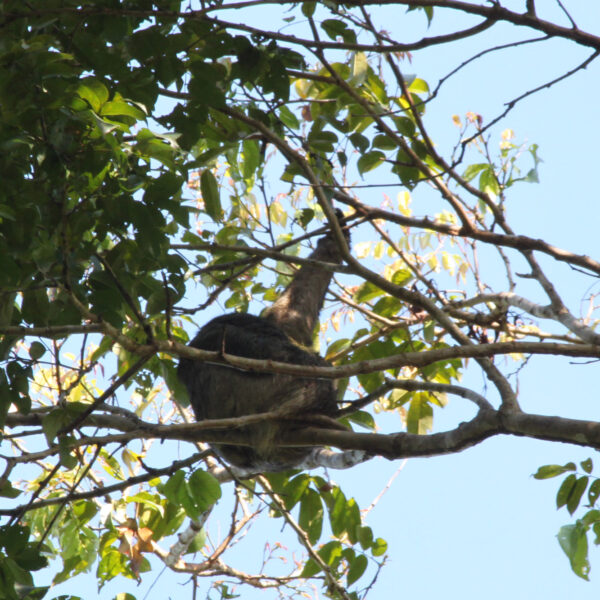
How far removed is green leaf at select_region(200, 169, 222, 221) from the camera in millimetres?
4219

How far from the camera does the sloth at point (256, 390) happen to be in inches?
165

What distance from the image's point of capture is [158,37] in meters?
3.34

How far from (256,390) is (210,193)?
1.15 metres

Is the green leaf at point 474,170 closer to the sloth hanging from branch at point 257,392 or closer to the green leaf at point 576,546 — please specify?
the sloth hanging from branch at point 257,392

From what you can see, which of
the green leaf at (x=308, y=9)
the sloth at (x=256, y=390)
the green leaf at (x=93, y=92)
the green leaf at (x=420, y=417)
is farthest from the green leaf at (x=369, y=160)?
the green leaf at (x=93, y=92)

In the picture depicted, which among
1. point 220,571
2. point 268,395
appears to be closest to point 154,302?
point 268,395

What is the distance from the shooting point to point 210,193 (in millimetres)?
4254

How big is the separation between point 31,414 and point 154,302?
34.0 inches

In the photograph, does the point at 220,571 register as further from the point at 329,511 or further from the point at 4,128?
the point at 4,128

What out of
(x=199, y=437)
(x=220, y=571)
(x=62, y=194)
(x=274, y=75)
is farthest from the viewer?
(x=220, y=571)

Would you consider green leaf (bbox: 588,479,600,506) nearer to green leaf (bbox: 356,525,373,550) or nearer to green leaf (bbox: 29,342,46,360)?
green leaf (bbox: 356,525,373,550)

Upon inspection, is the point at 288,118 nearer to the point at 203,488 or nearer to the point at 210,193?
the point at 210,193

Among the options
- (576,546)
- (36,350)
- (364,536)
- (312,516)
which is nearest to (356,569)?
(364,536)

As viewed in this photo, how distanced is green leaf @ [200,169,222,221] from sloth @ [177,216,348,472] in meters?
0.64
